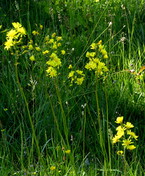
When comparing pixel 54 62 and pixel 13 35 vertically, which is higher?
pixel 13 35

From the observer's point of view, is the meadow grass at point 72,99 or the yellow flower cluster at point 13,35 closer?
the yellow flower cluster at point 13,35

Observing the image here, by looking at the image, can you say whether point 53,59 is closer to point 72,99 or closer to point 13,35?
point 13,35

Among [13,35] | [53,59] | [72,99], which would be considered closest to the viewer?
[13,35]

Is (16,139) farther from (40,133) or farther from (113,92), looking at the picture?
(113,92)

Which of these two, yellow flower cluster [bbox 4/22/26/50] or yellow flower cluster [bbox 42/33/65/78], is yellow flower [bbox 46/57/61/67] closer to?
yellow flower cluster [bbox 42/33/65/78]

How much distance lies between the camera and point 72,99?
265cm

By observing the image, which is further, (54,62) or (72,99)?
(72,99)

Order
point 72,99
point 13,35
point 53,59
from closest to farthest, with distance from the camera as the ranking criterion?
1. point 13,35
2. point 53,59
3. point 72,99

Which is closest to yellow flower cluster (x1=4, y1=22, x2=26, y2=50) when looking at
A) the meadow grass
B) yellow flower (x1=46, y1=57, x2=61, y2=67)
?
the meadow grass

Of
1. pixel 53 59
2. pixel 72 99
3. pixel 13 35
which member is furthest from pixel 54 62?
pixel 72 99

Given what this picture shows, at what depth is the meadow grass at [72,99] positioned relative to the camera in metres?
1.91

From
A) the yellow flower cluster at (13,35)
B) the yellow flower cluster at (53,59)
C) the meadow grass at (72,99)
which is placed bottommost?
the meadow grass at (72,99)

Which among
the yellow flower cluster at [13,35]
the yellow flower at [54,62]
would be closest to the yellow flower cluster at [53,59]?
the yellow flower at [54,62]

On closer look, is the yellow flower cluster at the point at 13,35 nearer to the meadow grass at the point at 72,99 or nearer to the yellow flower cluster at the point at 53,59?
the meadow grass at the point at 72,99
